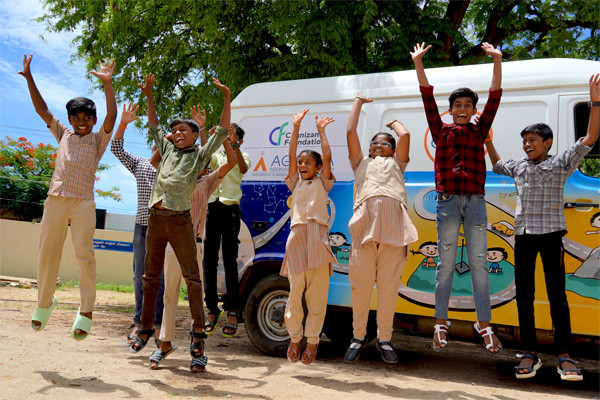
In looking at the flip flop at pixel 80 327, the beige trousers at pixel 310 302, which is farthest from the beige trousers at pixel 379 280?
the flip flop at pixel 80 327

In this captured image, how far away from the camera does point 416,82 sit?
17.9ft

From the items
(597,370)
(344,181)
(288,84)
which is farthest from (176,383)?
(597,370)

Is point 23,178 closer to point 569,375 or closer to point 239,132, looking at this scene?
point 239,132

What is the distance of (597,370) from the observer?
642 centimetres

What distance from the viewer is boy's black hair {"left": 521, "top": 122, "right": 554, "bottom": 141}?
14.9 feet

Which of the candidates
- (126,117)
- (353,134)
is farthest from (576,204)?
(126,117)

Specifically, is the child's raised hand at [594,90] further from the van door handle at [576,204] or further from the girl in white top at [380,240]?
the girl in white top at [380,240]

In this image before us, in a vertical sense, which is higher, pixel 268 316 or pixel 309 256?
pixel 309 256

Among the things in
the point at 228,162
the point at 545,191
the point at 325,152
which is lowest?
the point at 545,191

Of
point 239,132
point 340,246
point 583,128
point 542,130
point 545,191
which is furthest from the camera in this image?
point 239,132

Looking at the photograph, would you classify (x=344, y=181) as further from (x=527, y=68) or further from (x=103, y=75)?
(x=103, y=75)

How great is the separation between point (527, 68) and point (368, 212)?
2.04 m

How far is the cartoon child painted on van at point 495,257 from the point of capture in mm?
4863

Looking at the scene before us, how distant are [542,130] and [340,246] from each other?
2190 millimetres
